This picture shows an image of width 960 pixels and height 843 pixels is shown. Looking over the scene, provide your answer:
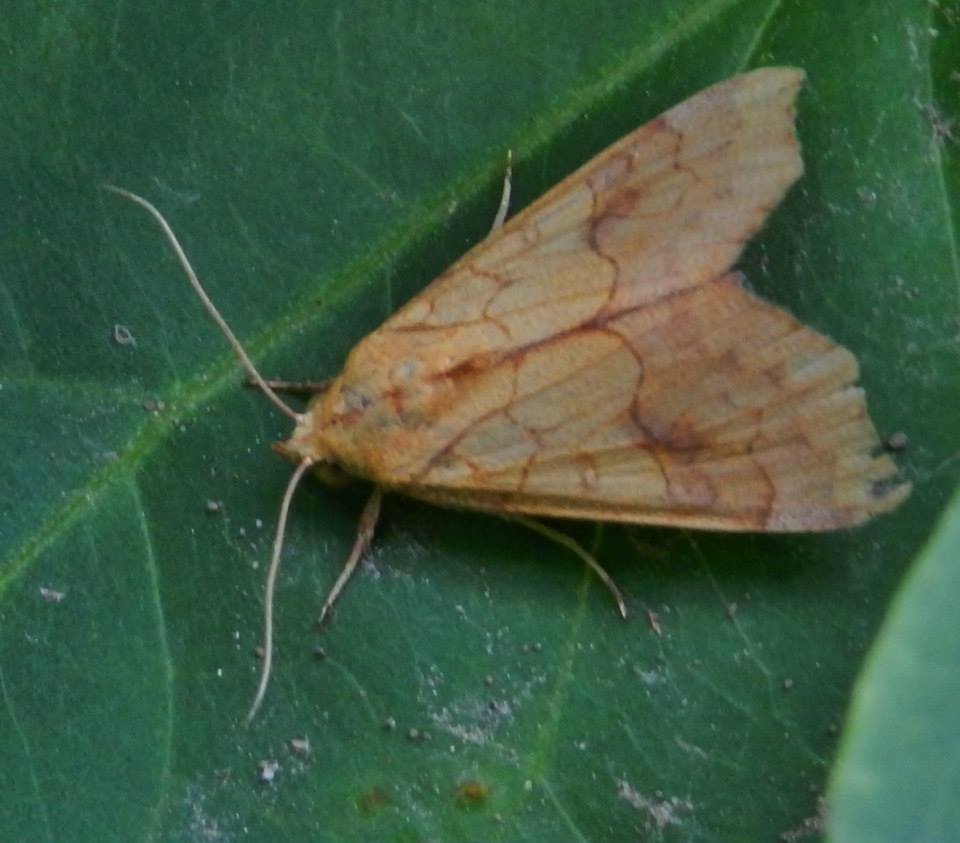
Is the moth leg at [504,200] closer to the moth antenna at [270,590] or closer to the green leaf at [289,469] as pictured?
the green leaf at [289,469]

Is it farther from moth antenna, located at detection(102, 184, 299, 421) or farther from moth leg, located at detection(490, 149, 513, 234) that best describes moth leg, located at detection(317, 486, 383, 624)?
moth leg, located at detection(490, 149, 513, 234)

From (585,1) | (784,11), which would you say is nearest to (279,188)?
(585,1)

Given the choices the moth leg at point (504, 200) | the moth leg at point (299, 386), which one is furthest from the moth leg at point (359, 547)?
the moth leg at point (504, 200)

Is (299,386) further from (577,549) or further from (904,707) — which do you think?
(904,707)

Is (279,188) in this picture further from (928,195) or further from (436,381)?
(928,195)

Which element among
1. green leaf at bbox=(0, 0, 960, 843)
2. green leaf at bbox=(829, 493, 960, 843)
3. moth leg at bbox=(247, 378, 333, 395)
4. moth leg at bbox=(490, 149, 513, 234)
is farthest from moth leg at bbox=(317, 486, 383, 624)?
green leaf at bbox=(829, 493, 960, 843)

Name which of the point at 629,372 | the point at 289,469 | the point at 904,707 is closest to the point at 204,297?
the point at 289,469
